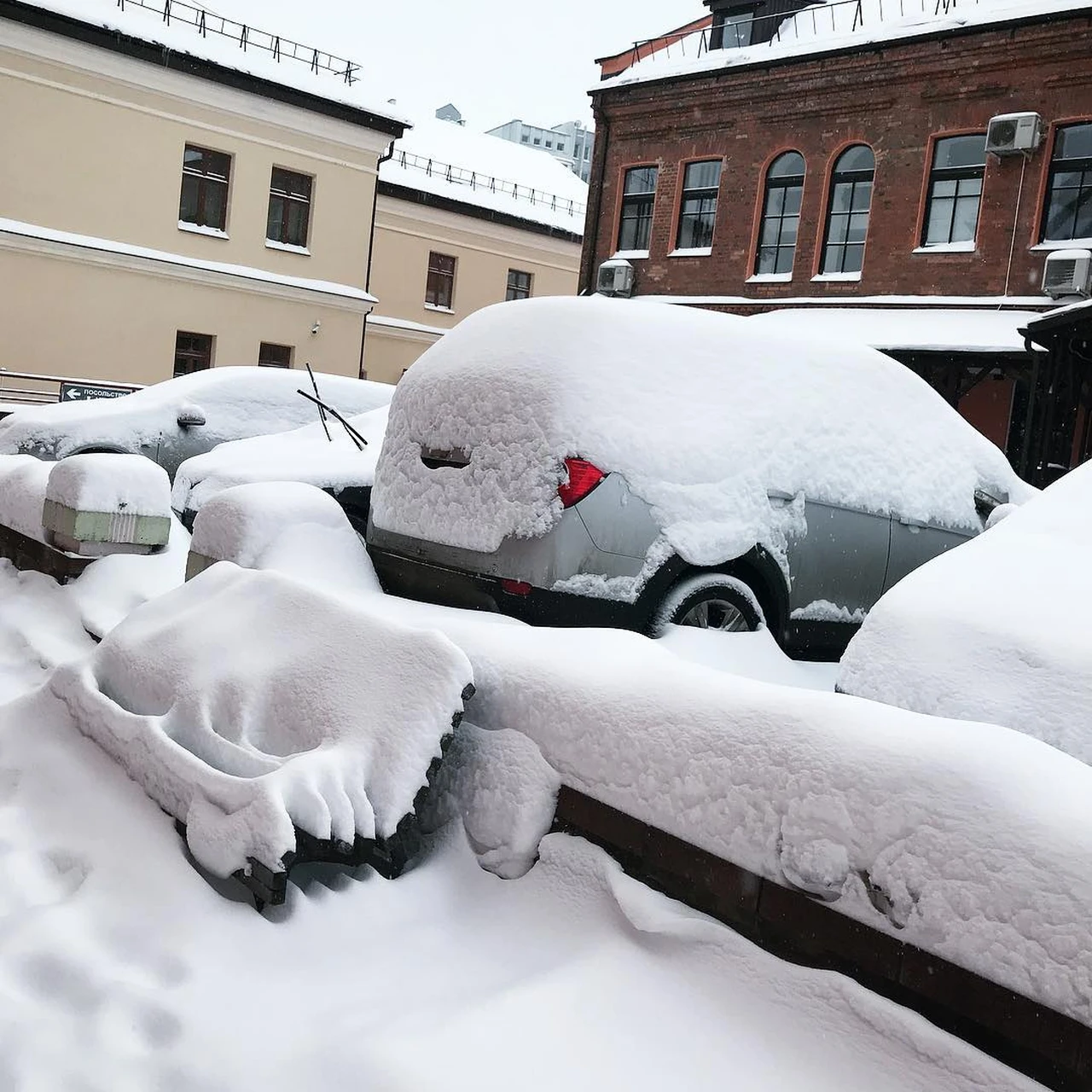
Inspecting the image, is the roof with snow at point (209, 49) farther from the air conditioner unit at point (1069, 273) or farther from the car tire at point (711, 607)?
the car tire at point (711, 607)

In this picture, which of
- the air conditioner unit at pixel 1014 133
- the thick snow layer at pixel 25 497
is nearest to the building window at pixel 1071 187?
the air conditioner unit at pixel 1014 133

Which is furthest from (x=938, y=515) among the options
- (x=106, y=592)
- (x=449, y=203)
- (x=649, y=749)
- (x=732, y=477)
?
(x=449, y=203)

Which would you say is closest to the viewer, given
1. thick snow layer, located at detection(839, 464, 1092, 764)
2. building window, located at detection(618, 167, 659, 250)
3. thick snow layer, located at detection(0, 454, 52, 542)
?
thick snow layer, located at detection(839, 464, 1092, 764)

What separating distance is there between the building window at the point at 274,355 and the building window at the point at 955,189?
14008mm

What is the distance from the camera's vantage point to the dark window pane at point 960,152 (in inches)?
674

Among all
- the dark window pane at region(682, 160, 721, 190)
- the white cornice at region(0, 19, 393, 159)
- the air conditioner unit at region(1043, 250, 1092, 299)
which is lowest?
the air conditioner unit at region(1043, 250, 1092, 299)

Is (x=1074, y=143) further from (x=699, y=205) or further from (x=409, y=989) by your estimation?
(x=409, y=989)

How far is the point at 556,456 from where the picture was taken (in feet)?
13.0

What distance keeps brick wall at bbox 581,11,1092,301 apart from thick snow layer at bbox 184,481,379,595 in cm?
1467

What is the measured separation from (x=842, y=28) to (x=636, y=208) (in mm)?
4712

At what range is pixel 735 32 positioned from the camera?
69.4ft

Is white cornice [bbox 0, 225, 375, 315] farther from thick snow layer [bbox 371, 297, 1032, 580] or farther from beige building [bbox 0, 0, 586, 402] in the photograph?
thick snow layer [bbox 371, 297, 1032, 580]

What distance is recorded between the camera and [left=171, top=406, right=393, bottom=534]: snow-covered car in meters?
6.47

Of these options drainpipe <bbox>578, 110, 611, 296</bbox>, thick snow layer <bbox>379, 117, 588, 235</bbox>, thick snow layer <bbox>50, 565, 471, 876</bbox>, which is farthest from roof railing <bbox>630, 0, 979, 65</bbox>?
thick snow layer <bbox>50, 565, 471, 876</bbox>
